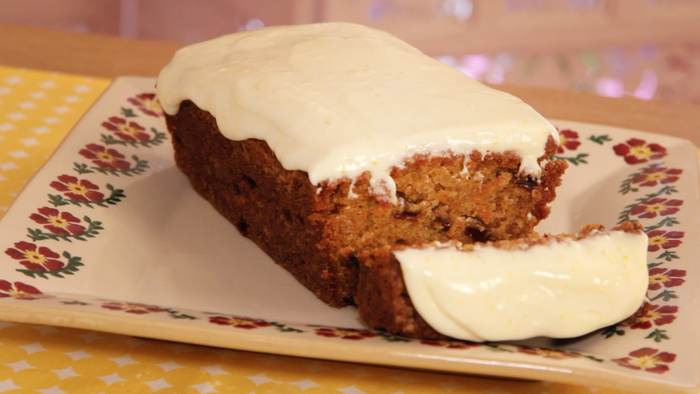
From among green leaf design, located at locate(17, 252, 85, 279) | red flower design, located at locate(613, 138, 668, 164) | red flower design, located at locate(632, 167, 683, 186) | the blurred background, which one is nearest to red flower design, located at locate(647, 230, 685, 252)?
red flower design, located at locate(632, 167, 683, 186)

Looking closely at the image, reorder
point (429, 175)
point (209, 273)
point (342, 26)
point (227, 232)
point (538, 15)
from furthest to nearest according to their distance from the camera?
point (538, 15), point (342, 26), point (227, 232), point (209, 273), point (429, 175)

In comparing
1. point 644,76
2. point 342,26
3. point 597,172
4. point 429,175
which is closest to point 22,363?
point 429,175

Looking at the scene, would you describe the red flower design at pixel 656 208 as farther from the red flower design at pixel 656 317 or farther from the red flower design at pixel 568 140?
the red flower design at pixel 656 317

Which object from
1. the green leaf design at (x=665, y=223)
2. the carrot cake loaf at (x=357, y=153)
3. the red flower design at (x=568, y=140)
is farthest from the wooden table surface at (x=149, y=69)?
the carrot cake loaf at (x=357, y=153)

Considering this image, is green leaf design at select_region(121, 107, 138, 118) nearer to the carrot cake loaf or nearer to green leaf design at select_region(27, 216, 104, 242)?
the carrot cake loaf

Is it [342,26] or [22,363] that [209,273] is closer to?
[22,363]
